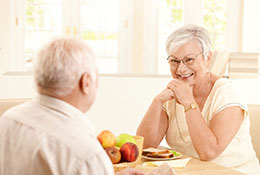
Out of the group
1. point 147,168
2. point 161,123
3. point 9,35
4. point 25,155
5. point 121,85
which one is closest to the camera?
point 25,155

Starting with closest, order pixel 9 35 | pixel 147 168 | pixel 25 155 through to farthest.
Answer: pixel 25 155 → pixel 147 168 → pixel 9 35

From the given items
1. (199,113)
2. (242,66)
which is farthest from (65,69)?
(242,66)

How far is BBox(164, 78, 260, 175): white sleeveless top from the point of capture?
76.2 inches

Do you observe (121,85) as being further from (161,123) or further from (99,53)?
(99,53)

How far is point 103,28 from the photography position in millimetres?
6539

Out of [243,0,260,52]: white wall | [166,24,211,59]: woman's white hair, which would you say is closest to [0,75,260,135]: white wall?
[166,24,211,59]: woman's white hair

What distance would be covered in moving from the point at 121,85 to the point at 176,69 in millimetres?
861

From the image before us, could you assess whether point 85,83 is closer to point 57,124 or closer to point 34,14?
point 57,124

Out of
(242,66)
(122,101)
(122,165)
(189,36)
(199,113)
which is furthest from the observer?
(242,66)

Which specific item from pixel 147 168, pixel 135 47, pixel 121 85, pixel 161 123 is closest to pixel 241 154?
pixel 161 123

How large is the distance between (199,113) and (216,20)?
203 inches

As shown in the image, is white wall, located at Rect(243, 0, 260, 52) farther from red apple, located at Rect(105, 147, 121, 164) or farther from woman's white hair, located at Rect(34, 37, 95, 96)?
Answer: woman's white hair, located at Rect(34, 37, 95, 96)

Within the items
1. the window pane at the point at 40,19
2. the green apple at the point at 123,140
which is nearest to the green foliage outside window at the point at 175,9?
the window pane at the point at 40,19

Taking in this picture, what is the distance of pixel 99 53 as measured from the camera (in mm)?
6637
